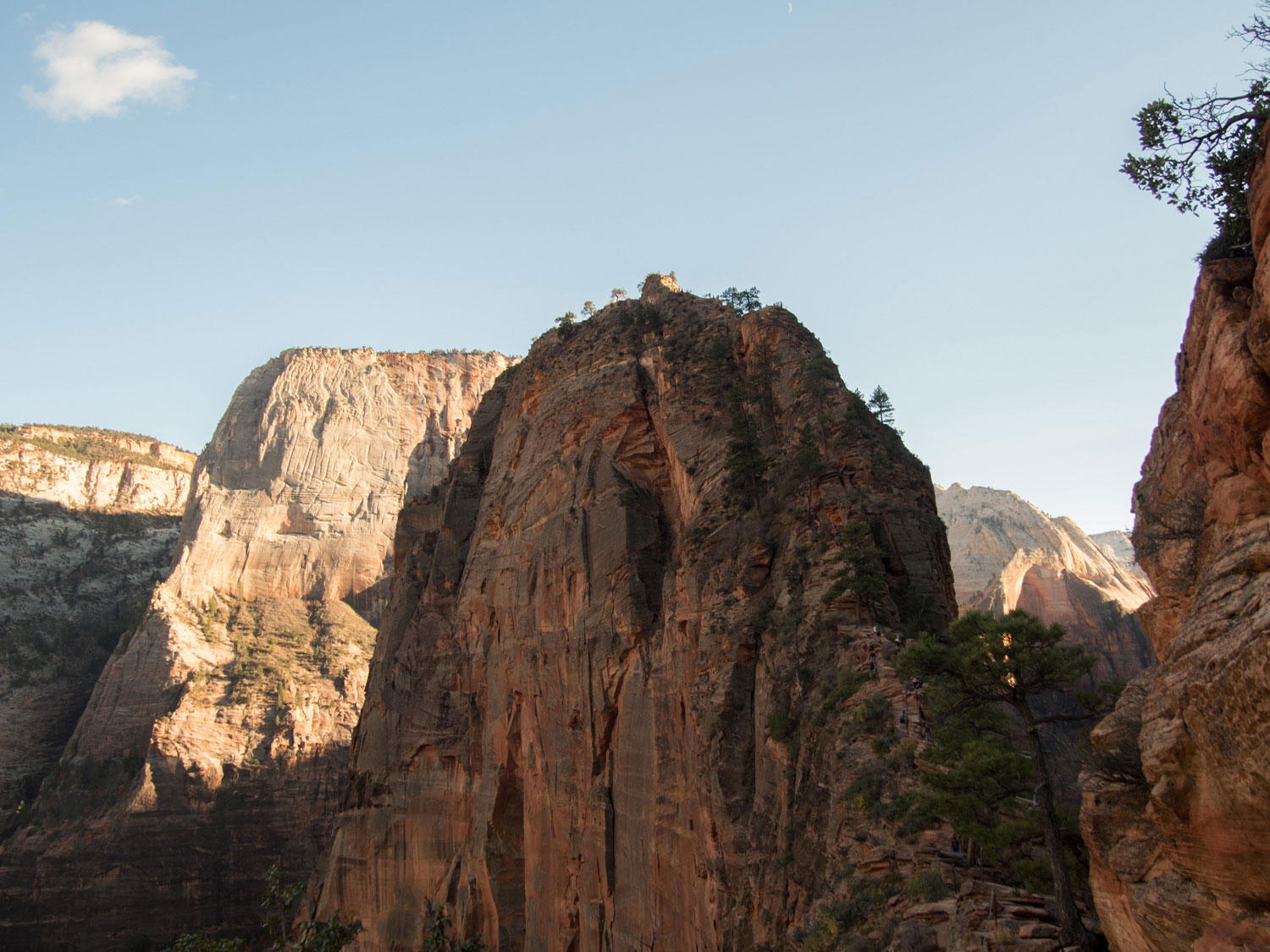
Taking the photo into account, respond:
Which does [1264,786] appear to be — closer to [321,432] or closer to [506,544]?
[506,544]

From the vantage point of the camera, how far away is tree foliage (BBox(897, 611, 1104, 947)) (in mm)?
17828

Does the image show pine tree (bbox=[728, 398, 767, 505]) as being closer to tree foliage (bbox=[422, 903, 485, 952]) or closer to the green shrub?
the green shrub

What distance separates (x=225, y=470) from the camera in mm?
123812

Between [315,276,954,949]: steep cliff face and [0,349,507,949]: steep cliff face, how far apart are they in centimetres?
3822

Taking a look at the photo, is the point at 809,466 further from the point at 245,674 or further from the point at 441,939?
the point at 245,674

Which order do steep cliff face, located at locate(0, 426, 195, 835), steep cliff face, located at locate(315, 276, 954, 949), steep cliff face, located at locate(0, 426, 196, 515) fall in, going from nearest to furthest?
steep cliff face, located at locate(315, 276, 954, 949)
steep cliff face, located at locate(0, 426, 195, 835)
steep cliff face, located at locate(0, 426, 196, 515)

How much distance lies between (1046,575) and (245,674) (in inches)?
3620

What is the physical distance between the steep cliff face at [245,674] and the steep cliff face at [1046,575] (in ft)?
239

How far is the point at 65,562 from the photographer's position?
126375mm

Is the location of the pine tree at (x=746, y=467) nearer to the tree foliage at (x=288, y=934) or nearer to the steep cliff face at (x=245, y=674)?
the tree foliage at (x=288, y=934)

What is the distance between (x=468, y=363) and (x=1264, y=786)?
461 feet

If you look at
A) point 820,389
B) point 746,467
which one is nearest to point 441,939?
point 746,467

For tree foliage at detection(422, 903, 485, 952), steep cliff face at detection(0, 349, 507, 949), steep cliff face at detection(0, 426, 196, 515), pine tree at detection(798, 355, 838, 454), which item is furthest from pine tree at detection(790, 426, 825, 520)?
steep cliff face at detection(0, 426, 196, 515)

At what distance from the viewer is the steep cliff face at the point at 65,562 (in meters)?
102
